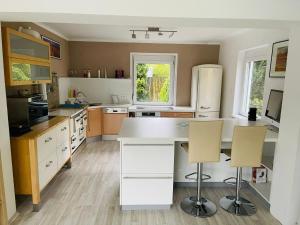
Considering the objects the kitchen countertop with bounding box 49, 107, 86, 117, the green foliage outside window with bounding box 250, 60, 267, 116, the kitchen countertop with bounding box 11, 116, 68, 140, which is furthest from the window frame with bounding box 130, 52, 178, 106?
the kitchen countertop with bounding box 11, 116, 68, 140

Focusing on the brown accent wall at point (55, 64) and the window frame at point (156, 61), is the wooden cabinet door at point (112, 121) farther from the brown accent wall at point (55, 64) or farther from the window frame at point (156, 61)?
the brown accent wall at point (55, 64)

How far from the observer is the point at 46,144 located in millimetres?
2744

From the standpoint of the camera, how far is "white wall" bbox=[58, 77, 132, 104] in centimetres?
550

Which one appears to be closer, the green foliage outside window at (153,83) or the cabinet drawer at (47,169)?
the cabinet drawer at (47,169)

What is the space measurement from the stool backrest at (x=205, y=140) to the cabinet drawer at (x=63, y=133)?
6.11 ft

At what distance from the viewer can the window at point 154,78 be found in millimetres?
5738

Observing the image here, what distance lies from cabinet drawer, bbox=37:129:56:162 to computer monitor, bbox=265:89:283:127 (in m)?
2.74

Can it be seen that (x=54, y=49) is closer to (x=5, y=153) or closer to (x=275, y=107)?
(x=5, y=153)

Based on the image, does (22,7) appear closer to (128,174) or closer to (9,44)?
(9,44)

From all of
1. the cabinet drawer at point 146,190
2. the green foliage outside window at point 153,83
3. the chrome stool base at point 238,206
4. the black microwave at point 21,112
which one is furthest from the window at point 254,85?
the black microwave at point 21,112

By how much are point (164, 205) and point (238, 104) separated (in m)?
2.79

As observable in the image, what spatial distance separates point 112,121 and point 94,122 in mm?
400

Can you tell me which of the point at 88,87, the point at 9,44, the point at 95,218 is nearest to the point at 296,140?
the point at 95,218

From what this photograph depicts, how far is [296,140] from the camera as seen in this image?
7.11ft
